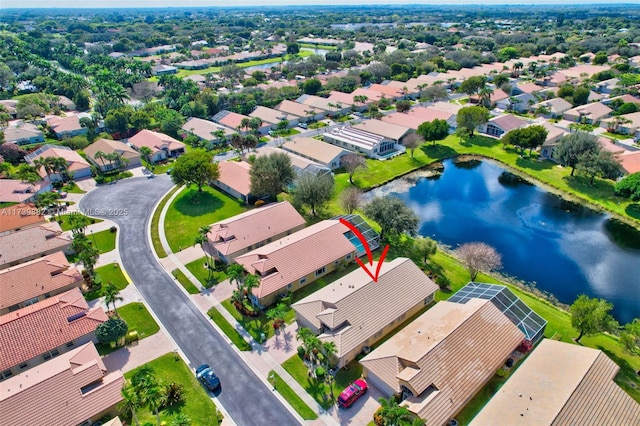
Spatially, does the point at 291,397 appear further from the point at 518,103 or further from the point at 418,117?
the point at 518,103

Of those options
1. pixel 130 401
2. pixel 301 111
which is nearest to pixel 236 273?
pixel 130 401

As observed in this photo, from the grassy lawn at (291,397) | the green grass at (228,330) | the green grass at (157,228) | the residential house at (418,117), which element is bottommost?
the green grass at (157,228)

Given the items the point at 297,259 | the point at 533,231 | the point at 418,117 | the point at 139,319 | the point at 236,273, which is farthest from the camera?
the point at 418,117

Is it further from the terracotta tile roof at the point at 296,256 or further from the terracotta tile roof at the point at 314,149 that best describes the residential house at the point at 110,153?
the terracotta tile roof at the point at 296,256

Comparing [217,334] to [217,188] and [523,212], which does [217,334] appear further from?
[523,212]

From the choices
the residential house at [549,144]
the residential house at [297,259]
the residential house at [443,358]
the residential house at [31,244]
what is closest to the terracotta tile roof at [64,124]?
the residential house at [31,244]

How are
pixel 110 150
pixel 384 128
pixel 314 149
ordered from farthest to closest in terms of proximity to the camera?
pixel 384 128
pixel 314 149
pixel 110 150
